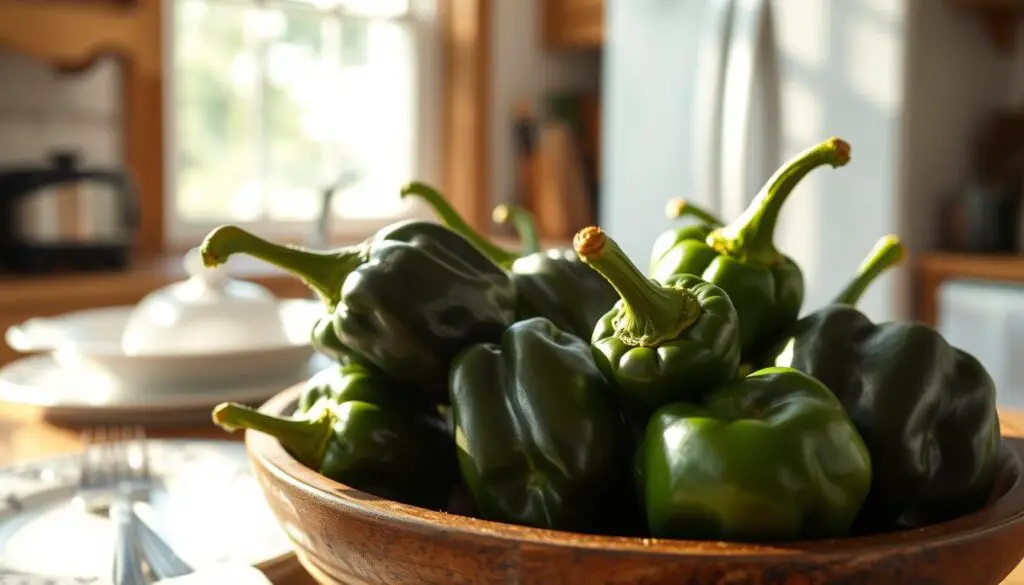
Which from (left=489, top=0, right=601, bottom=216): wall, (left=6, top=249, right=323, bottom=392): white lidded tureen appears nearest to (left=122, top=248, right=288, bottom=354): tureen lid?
(left=6, top=249, right=323, bottom=392): white lidded tureen

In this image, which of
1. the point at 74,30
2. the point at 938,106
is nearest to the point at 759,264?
the point at 938,106

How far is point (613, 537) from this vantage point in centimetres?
38

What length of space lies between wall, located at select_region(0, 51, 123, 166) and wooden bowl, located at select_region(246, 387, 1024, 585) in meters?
2.50

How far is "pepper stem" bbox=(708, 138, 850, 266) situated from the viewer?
21.5 inches

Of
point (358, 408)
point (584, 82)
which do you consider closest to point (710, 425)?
point (358, 408)

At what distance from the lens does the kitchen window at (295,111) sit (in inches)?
120

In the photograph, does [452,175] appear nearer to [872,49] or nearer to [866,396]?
[872,49]

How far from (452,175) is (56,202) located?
4.85 ft

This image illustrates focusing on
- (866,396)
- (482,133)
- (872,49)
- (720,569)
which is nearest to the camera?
(720,569)

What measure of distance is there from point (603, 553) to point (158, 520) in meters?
0.41

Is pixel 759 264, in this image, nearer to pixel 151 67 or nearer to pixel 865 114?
pixel 865 114

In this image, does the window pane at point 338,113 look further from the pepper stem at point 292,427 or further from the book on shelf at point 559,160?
the pepper stem at point 292,427

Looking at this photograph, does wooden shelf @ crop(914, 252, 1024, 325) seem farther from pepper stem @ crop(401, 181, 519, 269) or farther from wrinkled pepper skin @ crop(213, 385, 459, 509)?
wrinkled pepper skin @ crop(213, 385, 459, 509)

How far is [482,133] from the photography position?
11.2 feet
